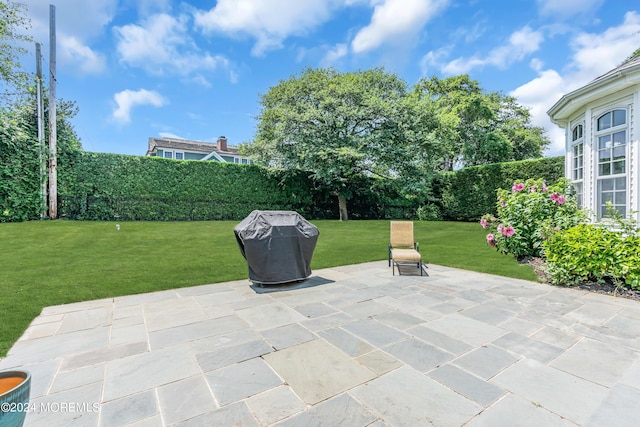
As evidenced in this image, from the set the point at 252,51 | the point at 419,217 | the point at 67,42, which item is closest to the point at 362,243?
the point at 252,51

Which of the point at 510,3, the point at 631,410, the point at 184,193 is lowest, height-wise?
the point at 631,410

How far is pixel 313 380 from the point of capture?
7.16 feet

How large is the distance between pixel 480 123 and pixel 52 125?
2556cm

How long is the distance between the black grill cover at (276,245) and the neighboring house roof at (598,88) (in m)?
7.01

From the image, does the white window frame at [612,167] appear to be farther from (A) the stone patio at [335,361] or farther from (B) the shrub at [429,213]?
(B) the shrub at [429,213]

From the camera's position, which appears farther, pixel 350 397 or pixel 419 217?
pixel 419 217

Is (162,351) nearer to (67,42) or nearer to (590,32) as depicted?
(590,32)

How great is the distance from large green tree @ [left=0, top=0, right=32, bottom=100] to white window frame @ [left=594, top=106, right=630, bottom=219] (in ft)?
64.3

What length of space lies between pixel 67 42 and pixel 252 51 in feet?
25.3

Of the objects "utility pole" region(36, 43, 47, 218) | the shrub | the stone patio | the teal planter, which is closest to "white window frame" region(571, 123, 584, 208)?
the stone patio

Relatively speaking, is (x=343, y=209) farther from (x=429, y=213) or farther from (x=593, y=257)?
(x=593, y=257)

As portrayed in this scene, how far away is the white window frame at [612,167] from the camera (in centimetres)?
639

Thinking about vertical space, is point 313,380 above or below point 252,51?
below

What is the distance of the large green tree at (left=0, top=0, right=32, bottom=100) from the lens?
11992mm
